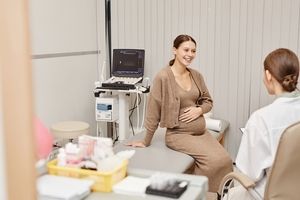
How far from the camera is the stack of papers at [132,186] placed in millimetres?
1146

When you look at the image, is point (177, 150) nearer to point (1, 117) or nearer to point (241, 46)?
point (241, 46)

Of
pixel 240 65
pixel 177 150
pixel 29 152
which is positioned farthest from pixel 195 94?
pixel 29 152

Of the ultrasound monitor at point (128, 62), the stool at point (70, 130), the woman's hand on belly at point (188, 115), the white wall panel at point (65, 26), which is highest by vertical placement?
the white wall panel at point (65, 26)

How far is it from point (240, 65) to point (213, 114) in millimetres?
574

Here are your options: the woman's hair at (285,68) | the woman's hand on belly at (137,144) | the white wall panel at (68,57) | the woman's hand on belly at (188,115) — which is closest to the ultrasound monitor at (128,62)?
the white wall panel at (68,57)

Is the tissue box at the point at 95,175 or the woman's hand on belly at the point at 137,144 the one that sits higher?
the tissue box at the point at 95,175

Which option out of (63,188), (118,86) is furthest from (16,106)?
(118,86)

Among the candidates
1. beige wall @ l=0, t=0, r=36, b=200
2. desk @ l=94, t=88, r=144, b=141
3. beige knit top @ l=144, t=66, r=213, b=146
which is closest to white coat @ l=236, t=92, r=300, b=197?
beige knit top @ l=144, t=66, r=213, b=146

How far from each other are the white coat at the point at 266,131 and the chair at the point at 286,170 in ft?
0.60

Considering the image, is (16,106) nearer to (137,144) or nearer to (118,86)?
(137,144)

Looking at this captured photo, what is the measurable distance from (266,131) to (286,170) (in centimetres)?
26

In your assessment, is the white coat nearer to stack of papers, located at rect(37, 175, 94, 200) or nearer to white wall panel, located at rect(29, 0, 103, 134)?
stack of papers, located at rect(37, 175, 94, 200)

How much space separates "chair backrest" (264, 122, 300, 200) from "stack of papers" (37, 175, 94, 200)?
0.76 m

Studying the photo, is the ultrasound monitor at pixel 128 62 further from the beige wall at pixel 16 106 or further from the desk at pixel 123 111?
the beige wall at pixel 16 106
